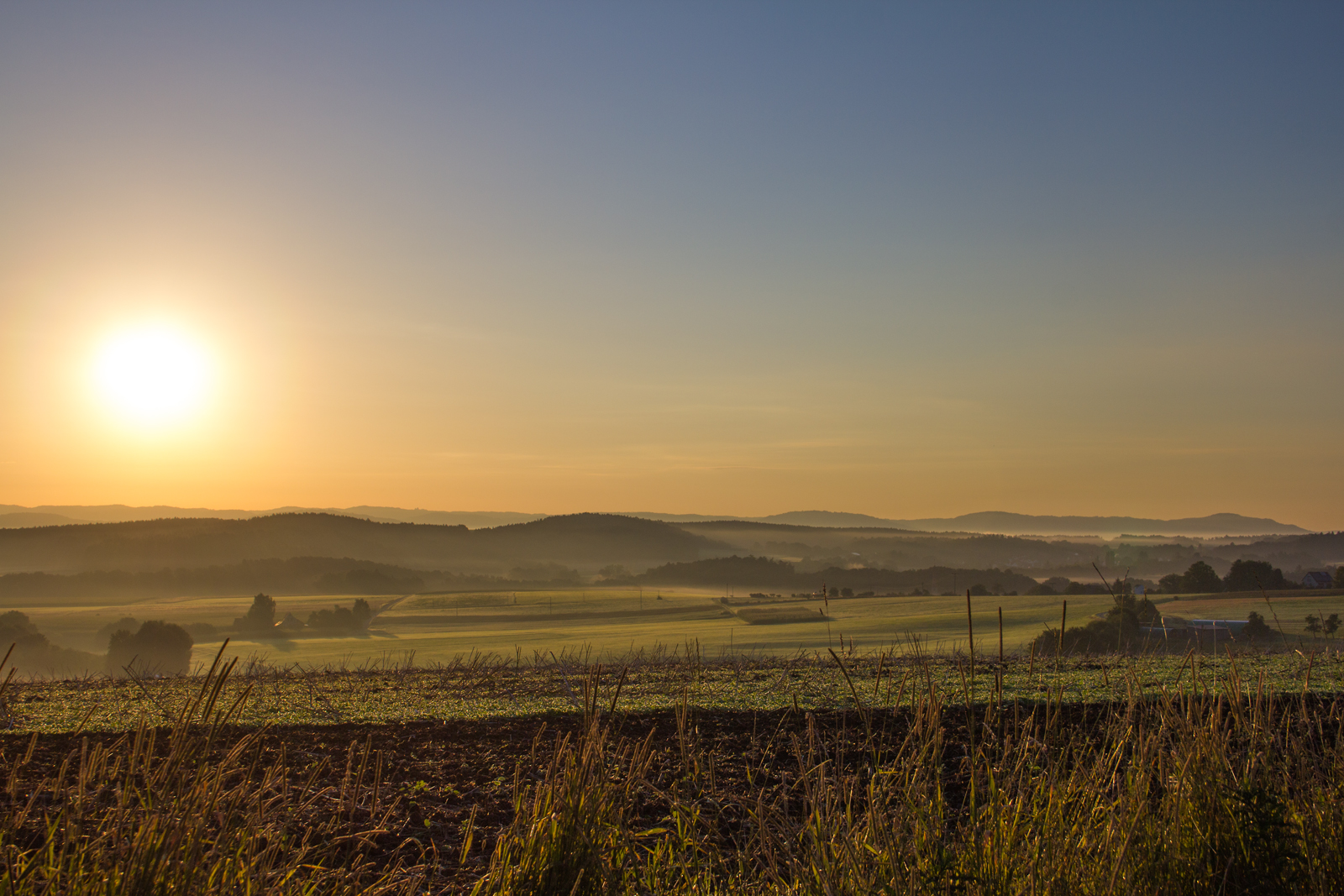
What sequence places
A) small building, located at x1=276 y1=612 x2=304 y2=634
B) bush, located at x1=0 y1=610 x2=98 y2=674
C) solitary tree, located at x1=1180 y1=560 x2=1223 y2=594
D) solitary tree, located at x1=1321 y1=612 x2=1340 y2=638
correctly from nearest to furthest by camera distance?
solitary tree, located at x1=1321 y1=612 x2=1340 y2=638 < bush, located at x1=0 y1=610 x2=98 y2=674 < solitary tree, located at x1=1180 y1=560 x2=1223 y2=594 < small building, located at x1=276 y1=612 x2=304 y2=634

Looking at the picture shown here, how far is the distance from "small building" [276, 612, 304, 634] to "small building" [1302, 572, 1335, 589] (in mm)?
58868

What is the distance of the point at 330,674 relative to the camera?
1748 centimetres

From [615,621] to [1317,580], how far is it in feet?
135

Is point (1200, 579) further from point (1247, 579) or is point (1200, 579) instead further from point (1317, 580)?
point (1317, 580)

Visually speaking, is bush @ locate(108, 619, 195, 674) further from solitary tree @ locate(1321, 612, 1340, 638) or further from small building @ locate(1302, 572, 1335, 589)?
small building @ locate(1302, 572, 1335, 589)

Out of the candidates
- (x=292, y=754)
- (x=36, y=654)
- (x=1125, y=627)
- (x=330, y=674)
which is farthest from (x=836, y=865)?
(x=36, y=654)

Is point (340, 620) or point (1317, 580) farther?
point (340, 620)

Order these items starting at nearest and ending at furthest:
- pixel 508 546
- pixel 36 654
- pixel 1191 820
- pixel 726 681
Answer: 1. pixel 1191 820
2. pixel 726 681
3. pixel 36 654
4. pixel 508 546

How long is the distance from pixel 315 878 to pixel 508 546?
433 ft

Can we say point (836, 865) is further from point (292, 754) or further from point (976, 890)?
point (292, 754)

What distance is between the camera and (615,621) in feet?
205

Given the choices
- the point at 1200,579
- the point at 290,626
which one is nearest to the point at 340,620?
the point at 290,626

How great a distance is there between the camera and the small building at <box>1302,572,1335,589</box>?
1708 inches

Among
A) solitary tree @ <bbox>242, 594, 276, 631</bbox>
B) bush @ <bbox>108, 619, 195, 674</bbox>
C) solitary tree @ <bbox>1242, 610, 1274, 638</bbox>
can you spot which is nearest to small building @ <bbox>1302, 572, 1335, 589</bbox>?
solitary tree @ <bbox>1242, 610, 1274, 638</bbox>
